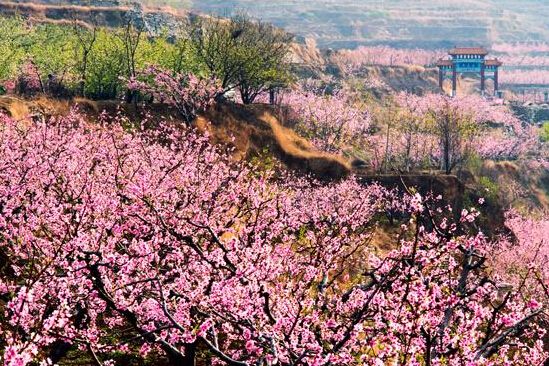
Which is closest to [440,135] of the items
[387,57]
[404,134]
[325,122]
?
[404,134]

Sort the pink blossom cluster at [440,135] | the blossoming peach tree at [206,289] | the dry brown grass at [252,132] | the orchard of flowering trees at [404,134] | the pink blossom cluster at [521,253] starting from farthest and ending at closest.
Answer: the pink blossom cluster at [440,135], the orchard of flowering trees at [404,134], the dry brown grass at [252,132], the pink blossom cluster at [521,253], the blossoming peach tree at [206,289]

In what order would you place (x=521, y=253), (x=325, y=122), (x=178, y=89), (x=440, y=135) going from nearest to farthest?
(x=521, y=253)
(x=178, y=89)
(x=325, y=122)
(x=440, y=135)

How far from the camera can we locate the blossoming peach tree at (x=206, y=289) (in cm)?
1013

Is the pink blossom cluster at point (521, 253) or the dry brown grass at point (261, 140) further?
the dry brown grass at point (261, 140)

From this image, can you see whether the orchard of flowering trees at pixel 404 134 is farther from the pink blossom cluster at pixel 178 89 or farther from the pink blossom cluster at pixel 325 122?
the pink blossom cluster at pixel 178 89

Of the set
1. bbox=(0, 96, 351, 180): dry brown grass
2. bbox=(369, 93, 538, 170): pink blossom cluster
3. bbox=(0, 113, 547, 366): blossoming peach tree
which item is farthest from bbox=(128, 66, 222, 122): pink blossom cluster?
bbox=(0, 113, 547, 366): blossoming peach tree

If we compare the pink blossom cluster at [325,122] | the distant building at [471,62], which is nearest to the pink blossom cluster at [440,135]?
the pink blossom cluster at [325,122]

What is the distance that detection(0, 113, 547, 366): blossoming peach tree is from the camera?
1013 cm

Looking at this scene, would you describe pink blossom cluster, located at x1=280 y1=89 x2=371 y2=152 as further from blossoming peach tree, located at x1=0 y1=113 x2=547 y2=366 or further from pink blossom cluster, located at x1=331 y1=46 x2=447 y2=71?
pink blossom cluster, located at x1=331 y1=46 x2=447 y2=71

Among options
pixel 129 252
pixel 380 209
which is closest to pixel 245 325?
pixel 129 252

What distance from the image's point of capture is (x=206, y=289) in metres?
14.2

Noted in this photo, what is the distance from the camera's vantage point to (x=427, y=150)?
82500 millimetres

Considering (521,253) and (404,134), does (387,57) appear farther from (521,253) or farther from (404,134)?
(521,253)

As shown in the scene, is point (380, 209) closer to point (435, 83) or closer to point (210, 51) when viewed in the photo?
point (210, 51)
